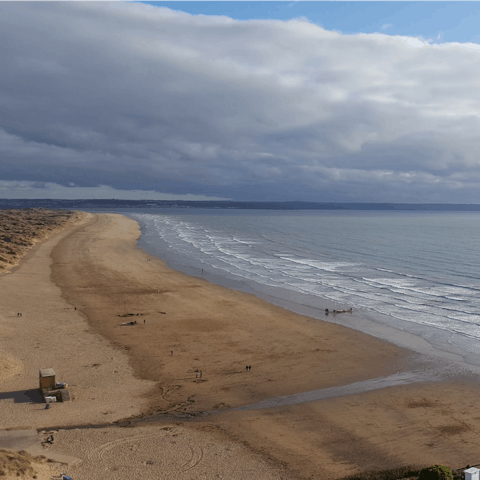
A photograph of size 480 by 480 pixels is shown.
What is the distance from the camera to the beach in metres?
14.7

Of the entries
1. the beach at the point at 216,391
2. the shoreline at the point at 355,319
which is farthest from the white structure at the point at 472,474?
the shoreline at the point at 355,319

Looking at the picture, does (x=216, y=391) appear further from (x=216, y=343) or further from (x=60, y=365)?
(x=60, y=365)

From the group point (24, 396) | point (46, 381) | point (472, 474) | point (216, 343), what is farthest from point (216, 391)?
point (472, 474)

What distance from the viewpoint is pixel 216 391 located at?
66.0 ft

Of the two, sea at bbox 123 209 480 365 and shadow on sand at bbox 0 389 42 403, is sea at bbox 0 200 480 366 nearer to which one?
sea at bbox 123 209 480 365

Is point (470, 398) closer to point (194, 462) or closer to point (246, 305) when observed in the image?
point (194, 462)

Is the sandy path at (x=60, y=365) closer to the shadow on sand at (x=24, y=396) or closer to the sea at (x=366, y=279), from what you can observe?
the shadow on sand at (x=24, y=396)

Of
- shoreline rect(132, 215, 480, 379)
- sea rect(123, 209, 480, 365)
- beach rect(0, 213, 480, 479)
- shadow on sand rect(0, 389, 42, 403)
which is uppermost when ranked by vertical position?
sea rect(123, 209, 480, 365)

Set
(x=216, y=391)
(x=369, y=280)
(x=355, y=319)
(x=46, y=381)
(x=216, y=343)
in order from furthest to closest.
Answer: (x=369, y=280) < (x=355, y=319) < (x=216, y=343) < (x=216, y=391) < (x=46, y=381)

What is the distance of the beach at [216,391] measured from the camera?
14695 millimetres

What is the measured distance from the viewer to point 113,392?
1945 centimetres

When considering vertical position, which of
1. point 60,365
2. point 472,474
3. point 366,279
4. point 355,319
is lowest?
point 60,365

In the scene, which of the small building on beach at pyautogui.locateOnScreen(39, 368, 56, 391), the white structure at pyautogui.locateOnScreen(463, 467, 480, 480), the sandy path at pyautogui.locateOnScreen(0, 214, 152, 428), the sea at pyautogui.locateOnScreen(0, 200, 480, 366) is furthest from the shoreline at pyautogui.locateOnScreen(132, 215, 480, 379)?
the small building on beach at pyautogui.locateOnScreen(39, 368, 56, 391)

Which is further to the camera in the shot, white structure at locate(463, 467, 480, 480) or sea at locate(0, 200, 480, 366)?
sea at locate(0, 200, 480, 366)
